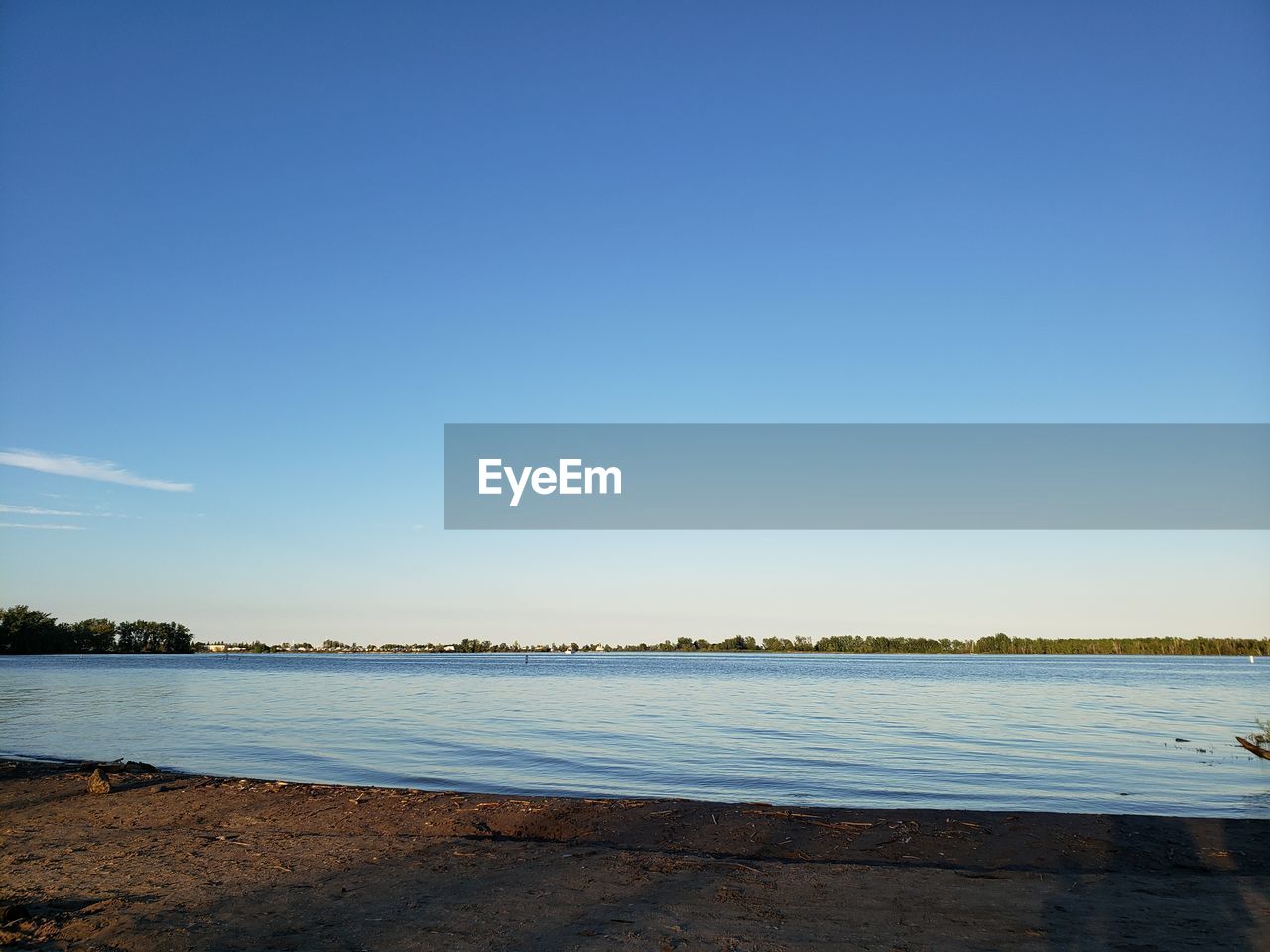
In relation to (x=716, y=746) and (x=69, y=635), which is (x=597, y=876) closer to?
(x=716, y=746)

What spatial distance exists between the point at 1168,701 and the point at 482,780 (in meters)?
39.3

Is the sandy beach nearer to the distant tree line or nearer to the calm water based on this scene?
the calm water

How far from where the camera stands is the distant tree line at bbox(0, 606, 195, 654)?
136875 millimetres

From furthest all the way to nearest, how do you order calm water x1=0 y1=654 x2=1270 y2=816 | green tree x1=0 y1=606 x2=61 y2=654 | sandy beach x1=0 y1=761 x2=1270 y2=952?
1. green tree x1=0 y1=606 x2=61 y2=654
2. calm water x1=0 y1=654 x2=1270 y2=816
3. sandy beach x1=0 y1=761 x2=1270 y2=952

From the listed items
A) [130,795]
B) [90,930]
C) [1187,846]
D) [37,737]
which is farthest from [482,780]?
[37,737]

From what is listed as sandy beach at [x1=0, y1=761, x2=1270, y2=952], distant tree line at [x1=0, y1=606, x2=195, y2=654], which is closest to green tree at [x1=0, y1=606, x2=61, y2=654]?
distant tree line at [x1=0, y1=606, x2=195, y2=654]

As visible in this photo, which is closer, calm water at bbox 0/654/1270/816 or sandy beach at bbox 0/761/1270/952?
sandy beach at bbox 0/761/1270/952

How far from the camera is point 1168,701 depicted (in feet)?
141

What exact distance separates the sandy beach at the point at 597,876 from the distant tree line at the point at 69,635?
152346 mm

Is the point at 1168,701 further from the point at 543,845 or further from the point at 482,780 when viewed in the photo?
the point at 543,845

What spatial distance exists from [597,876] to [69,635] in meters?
177

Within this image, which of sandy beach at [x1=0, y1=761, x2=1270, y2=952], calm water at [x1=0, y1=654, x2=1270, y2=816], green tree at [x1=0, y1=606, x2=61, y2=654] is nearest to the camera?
sandy beach at [x1=0, y1=761, x2=1270, y2=952]

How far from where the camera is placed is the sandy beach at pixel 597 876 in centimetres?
684

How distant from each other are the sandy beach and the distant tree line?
152 metres
